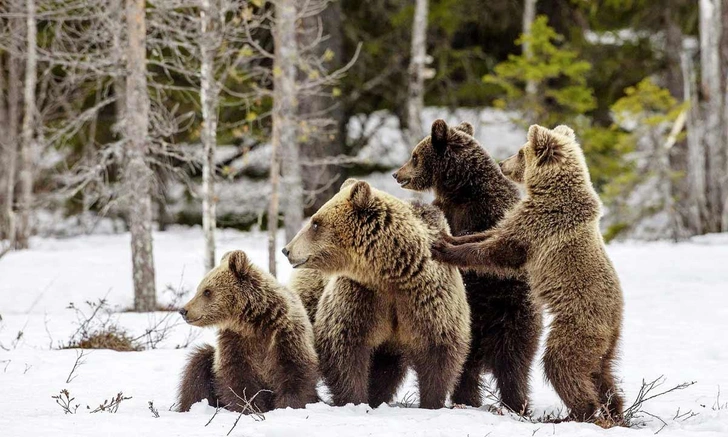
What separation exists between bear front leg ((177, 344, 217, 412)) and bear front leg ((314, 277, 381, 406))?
2.60 ft

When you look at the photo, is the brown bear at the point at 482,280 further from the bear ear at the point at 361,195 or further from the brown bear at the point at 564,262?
the bear ear at the point at 361,195

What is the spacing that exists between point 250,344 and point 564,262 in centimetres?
208

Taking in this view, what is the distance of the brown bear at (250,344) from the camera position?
5.61 meters

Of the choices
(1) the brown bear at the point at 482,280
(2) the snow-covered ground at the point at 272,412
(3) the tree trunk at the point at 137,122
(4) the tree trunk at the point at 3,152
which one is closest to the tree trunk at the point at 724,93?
(2) the snow-covered ground at the point at 272,412

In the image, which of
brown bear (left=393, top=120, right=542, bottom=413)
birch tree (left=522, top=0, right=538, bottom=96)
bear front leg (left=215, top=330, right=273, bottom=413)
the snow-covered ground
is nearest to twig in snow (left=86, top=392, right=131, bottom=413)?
the snow-covered ground

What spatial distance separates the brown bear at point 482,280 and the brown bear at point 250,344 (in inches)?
46.9

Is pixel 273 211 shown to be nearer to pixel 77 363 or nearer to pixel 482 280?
pixel 77 363

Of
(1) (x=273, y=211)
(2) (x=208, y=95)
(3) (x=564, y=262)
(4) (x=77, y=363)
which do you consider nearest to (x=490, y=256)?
(3) (x=564, y=262)

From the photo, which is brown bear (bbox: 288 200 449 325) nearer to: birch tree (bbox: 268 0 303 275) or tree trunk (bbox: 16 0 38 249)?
birch tree (bbox: 268 0 303 275)

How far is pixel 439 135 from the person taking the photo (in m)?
6.31

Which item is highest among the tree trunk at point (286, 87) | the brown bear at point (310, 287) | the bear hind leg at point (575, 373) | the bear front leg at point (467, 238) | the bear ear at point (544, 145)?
the tree trunk at point (286, 87)

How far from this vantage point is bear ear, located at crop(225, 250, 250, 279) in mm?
5906

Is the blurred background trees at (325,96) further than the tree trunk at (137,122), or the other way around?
the blurred background trees at (325,96)

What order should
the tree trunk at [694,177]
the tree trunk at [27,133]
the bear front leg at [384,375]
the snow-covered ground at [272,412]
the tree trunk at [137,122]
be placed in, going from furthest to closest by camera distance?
the tree trunk at [694,177]
the tree trunk at [27,133]
the tree trunk at [137,122]
the bear front leg at [384,375]
the snow-covered ground at [272,412]
